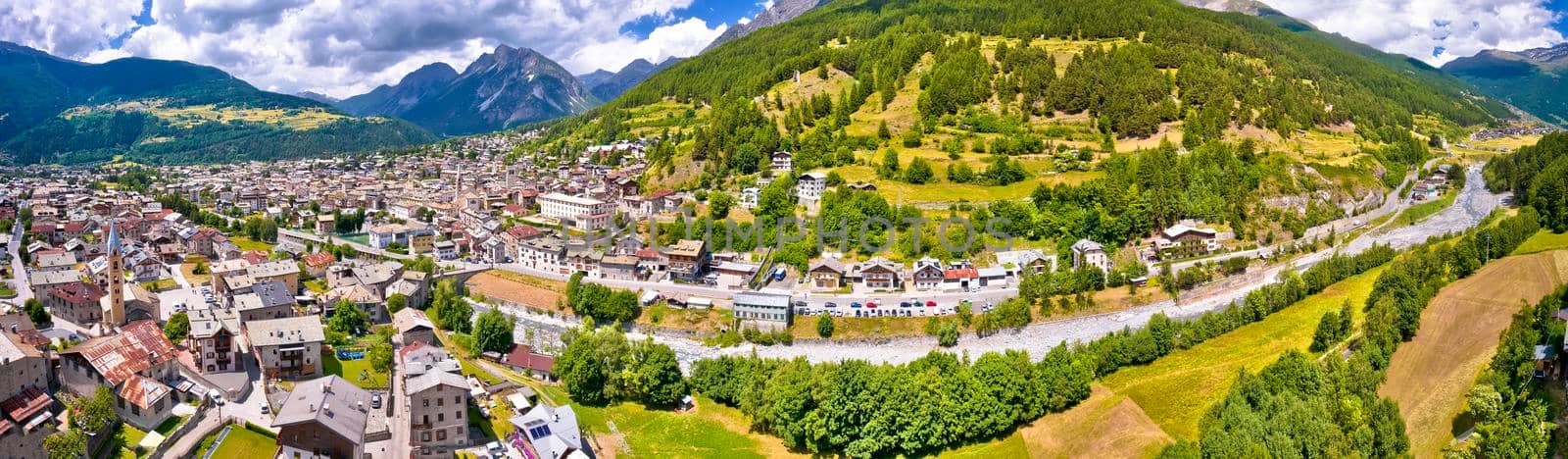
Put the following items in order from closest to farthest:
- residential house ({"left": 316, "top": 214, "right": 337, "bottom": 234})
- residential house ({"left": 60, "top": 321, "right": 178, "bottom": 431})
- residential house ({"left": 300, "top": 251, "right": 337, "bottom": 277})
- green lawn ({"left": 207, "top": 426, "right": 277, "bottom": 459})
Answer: green lawn ({"left": 207, "top": 426, "right": 277, "bottom": 459})
residential house ({"left": 60, "top": 321, "right": 178, "bottom": 431})
residential house ({"left": 300, "top": 251, "right": 337, "bottom": 277})
residential house ({"left": 316, "top": 214, "right": 337, "bottom": 234})

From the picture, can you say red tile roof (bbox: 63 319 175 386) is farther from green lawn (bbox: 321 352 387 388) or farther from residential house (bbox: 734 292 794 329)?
residential house (bbox: 734 292 794 329)

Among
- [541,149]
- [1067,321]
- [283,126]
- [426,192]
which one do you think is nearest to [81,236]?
[426,192]

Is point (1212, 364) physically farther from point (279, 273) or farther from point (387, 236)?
point (387, 236)

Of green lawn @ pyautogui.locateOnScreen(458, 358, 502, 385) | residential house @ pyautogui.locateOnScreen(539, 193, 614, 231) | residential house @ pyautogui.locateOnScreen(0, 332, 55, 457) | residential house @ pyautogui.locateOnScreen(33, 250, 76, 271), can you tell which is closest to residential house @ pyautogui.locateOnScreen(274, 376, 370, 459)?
residential house @ pyautogui.locateOnScreen(0, 332, 55, 457)

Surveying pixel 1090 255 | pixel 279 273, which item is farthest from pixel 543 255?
pixel 1090 255

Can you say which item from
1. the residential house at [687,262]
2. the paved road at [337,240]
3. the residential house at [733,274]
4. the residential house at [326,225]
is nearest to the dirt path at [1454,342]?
the residential house at [733,274]

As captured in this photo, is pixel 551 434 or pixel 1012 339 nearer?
pixel 551 434

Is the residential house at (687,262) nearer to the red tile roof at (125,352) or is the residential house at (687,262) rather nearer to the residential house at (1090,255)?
the residential house at (1090,255)
